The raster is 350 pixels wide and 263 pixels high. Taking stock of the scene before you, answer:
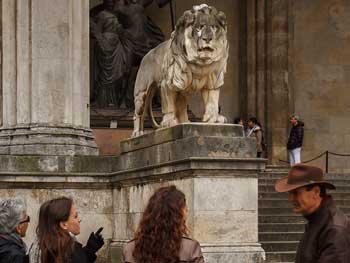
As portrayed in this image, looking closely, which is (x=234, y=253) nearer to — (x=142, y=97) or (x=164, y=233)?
(x=142, y=97)

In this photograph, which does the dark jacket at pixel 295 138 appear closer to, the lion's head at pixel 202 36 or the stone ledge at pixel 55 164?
the stone ledge at pixel 55 164

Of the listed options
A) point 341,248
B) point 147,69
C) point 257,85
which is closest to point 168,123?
point 147,69

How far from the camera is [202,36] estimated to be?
44.5ft


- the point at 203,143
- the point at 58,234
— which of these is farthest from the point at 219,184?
the point at 58,234

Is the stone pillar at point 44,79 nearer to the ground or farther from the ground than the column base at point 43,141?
farther from the ground

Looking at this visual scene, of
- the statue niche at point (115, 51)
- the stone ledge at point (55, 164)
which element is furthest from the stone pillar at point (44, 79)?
the statue niche at point (115, 51)

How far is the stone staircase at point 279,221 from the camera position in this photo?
50.5ft

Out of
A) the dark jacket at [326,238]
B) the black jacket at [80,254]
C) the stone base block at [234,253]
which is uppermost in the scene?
the dark jacket at [326,238]

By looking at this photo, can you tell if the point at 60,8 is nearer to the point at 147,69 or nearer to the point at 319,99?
the point at 147,69

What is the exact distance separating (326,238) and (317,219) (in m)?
0.16

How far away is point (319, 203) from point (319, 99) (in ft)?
67.5

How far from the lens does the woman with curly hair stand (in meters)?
5.61

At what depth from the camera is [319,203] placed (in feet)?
18.9

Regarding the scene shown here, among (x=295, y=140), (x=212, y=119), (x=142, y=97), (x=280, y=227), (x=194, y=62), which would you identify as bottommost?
(x=280, y=227)
